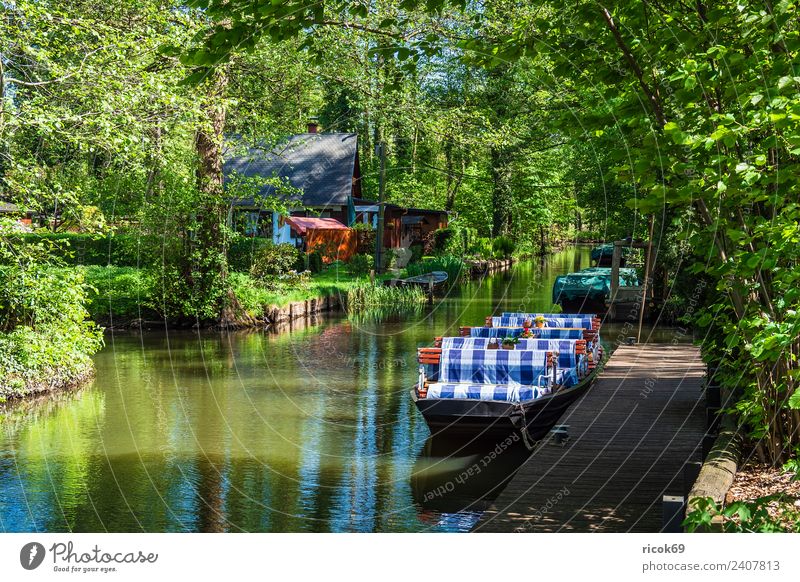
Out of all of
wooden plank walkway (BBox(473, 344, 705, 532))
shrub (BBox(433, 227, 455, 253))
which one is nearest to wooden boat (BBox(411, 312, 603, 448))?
wooden plank walkway (BBox(473, 344, 705, 532))

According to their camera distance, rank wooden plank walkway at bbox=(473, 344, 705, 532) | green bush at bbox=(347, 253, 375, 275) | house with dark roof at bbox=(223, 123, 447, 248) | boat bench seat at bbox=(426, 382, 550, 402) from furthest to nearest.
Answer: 1. house with dark roof at bbox=(223, 123, 447, 248)
2. green bush at bbox=(347, 253, 375, 275)
3. boat bench seat at bbox=(426, 382, 550, 402)
4. wooden plank walkway at bbox=(473, 344, 705, 532)

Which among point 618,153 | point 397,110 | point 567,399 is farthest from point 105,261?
point 618,153

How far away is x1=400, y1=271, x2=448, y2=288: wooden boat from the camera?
135ft

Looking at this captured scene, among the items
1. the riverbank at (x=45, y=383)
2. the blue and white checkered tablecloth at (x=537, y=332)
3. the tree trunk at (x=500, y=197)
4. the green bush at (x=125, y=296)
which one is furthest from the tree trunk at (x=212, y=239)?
the tree trunk at (x=500, y=197)

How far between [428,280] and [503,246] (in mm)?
24194

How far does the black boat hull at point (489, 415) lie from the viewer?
1573 cm

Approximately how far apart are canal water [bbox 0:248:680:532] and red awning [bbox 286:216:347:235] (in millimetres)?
21875

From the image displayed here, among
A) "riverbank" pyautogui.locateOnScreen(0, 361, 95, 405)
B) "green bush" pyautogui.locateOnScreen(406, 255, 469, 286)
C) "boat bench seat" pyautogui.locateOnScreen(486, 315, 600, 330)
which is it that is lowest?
"riverbank" pyautogui.locateOnScreen(0, 361, 95, 405)

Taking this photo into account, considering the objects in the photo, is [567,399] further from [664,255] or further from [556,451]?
[664,255]

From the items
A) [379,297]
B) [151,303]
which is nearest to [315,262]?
[379,297]

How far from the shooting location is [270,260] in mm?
36125

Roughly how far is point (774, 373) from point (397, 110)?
2048 cm

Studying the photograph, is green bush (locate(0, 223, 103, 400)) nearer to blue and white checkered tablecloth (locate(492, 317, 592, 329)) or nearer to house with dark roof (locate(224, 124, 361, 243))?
blue and white checkered tablecloth (locate(492, 317, 592, 329))
